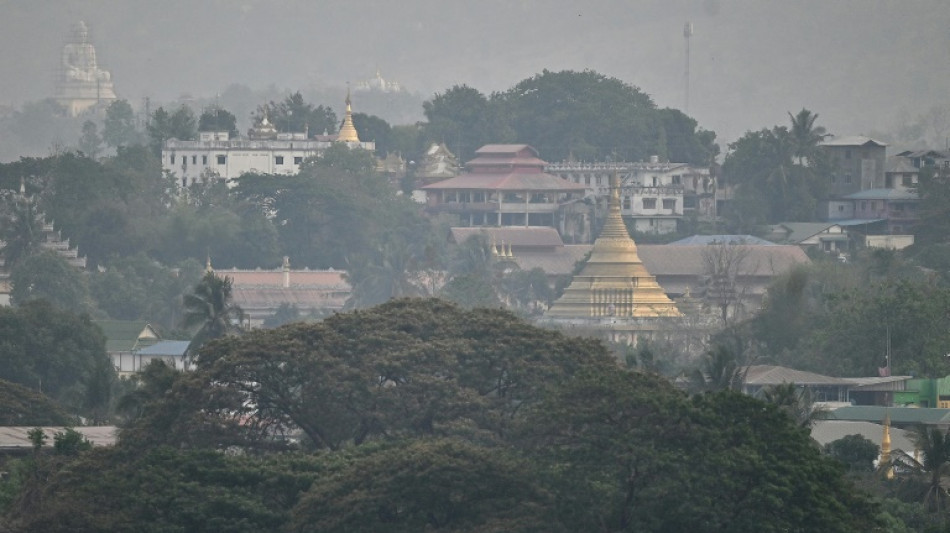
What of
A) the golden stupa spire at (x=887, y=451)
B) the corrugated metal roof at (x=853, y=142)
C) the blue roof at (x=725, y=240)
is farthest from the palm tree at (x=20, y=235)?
the golden stupa spire at (x=887, y=451)

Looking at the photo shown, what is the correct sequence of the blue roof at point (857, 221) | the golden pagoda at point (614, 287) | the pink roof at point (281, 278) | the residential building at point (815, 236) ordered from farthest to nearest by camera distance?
the blue roof at point (857, 221), the residential building at point (815, 236), the pink roof at point (281, 278), the golden pagoda at point (614, 287)

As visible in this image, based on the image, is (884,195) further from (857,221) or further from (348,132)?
(348,132)

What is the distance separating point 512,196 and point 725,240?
14740 mm

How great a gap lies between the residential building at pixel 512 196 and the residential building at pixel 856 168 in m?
9.32

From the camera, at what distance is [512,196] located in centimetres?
12344

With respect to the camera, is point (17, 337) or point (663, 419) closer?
point (663, 419)

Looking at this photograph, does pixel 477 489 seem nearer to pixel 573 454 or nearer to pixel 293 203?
pixel 573 454

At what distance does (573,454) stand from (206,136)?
276ft

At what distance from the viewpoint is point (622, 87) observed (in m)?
137

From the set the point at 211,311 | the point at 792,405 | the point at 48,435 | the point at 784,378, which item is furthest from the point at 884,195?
the point at 48,435

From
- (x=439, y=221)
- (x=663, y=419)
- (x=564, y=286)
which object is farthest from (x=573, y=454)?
(x=439, y=221)

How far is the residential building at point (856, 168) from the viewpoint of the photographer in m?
122

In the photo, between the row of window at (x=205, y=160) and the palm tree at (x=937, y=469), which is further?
the row of window at (x=205, y=160)

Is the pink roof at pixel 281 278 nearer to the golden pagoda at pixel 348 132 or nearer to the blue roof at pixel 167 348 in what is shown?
the blue roof at pixel 167 348
